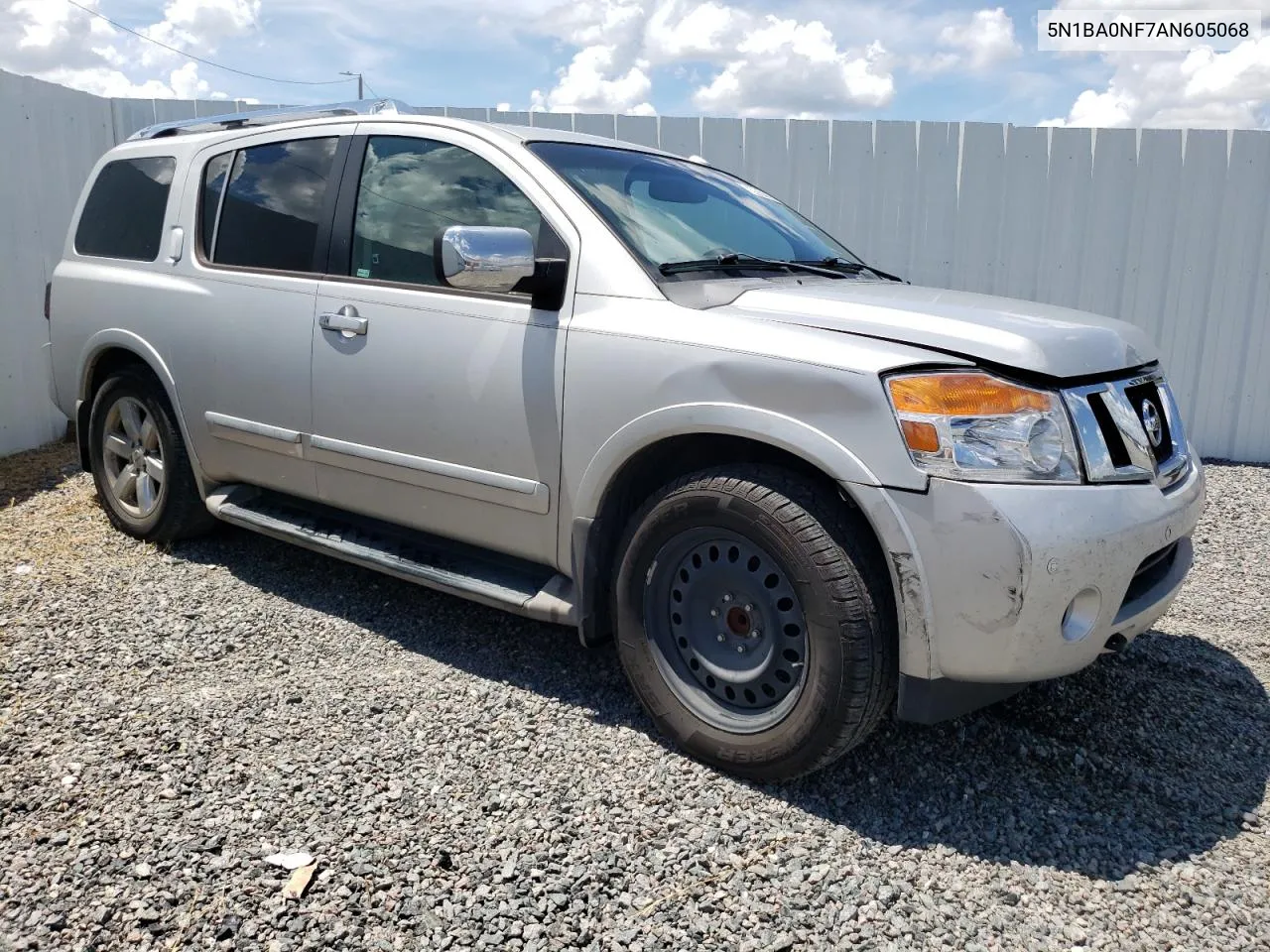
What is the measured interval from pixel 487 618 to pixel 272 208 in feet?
6.25

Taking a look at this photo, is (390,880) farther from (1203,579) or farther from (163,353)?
(1203,579)

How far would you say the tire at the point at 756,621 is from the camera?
2625 millimetres

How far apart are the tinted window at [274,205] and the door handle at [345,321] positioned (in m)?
0.31

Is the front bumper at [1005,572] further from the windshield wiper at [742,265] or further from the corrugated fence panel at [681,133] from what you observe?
the corrugated fence panel at [681,133]

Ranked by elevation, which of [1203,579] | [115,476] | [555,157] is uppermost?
[555,157]

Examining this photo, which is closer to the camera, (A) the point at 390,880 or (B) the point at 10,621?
(A) the point at 390,880

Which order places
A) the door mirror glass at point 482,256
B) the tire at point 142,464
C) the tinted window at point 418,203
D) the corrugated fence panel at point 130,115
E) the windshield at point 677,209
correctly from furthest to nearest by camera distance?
the corrugated fence panel at point 130,115 < the tire at point 142,464 < the tinted window at point 418,203 < the windshield at point 677,209 < the door mirror glass at point 482,256

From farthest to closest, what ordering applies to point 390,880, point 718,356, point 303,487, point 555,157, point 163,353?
point 163,353, point 303,487, point 555,157, point 718,356, point 390,880

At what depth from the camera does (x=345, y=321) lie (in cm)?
367

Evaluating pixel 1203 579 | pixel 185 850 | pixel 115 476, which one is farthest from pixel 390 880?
pixel 1203 579

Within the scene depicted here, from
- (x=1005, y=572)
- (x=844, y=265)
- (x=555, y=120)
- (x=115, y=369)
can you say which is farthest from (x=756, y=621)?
(x=555, y=120)

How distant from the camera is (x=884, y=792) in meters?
2.89

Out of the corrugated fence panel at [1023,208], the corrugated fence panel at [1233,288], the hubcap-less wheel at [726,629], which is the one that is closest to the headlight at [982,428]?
the hubcap-less wheel at [726,629]

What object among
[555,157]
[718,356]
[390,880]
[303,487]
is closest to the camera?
[390,880]
